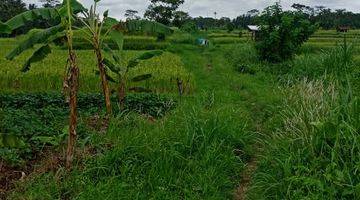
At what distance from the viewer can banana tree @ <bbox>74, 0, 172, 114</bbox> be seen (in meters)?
7.26

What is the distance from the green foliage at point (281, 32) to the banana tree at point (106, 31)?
29.5 ft

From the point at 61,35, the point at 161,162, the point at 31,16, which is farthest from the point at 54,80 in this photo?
the point at 161,162

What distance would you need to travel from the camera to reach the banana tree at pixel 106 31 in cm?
726

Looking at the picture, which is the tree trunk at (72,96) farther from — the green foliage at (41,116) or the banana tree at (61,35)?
the green foliage at (41,116)

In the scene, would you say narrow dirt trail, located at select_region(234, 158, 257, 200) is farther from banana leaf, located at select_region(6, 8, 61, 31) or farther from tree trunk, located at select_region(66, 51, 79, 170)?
banana leaf, located at select_region(6, 8, 61, 31)

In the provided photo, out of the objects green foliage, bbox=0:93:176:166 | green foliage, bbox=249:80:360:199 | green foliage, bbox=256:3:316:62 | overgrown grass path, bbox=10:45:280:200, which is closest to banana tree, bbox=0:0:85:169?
overgrown grass path, bbox=10:45:280:200

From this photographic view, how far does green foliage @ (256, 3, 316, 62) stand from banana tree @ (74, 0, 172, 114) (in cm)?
898

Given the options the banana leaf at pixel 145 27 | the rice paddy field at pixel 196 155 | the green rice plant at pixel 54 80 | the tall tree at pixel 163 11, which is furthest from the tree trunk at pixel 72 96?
the tall tree at pixel 163 11

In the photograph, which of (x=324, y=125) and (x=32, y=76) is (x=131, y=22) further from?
(x=32, y=76)

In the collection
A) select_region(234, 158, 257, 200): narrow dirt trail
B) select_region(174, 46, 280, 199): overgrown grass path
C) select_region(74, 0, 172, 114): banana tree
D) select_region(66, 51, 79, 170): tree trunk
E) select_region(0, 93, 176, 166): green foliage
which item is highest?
select_region(74, 0, 172, 114): banana tree

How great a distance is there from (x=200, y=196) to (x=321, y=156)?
1.33 meters

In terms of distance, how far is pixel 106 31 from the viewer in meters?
7.89

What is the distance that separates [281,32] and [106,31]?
32.7 ft

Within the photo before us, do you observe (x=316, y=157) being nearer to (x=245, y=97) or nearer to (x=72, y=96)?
(x=72, y=96)
